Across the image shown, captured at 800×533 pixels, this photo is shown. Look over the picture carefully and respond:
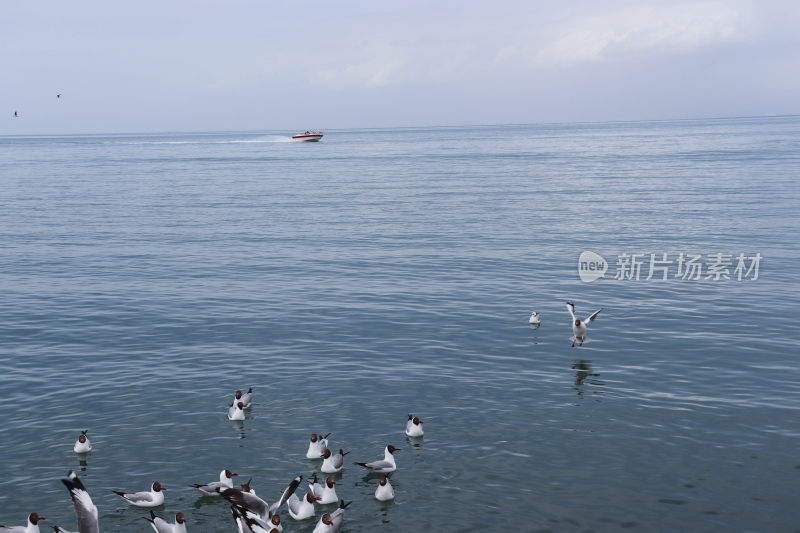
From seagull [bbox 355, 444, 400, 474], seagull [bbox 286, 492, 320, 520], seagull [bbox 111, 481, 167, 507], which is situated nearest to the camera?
seagull [bbox 286, 492, 320, 520]

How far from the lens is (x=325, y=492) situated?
18969 millimetres

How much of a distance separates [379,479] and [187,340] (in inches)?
625

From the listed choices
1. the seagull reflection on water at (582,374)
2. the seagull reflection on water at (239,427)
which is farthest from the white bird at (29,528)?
the seagull reflection on water at (582,374)

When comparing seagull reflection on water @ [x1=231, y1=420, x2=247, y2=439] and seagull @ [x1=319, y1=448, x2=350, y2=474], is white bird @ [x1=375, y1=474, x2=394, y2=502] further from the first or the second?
seagull reflection on water @ [x1=231, y1=420, x2=247, y2=439]

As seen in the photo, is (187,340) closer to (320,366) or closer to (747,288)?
(320,366)

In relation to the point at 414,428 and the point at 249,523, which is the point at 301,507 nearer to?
the point at 249,523

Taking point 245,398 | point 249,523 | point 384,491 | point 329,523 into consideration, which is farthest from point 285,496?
point 245,398

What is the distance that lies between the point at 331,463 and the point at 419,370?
903 centimetres

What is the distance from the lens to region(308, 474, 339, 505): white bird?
1892cm

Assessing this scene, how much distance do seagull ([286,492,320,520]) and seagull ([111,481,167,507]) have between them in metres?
3.31

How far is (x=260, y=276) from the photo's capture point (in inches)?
1839

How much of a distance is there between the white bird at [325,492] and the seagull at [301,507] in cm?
32

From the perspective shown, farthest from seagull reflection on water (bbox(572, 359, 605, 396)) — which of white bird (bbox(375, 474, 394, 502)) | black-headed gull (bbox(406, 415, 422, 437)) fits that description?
white bird (bbox(375, 474, 394, 502))

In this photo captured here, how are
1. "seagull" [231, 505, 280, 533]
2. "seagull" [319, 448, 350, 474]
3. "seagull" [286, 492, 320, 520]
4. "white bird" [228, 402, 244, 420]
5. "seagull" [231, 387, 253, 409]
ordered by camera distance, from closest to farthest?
"seagull" [231, 505, 280, 533] < "seagull" [286, 492, 320, 520] < "seagull" [319, 448, 350, 474] < "white bird" [228, 402, 244, 420] < "seagull" [231, 387, 253, 409]
